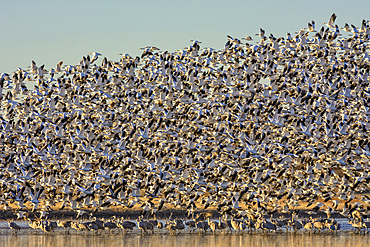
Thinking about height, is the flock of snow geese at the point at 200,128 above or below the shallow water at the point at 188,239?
above

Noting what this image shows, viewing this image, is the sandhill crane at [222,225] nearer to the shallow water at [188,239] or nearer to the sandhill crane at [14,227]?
the shallow water at [188,239]

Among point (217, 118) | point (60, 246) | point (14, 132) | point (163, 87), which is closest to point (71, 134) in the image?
point (14, 132)

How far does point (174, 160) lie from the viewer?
51.5 meters

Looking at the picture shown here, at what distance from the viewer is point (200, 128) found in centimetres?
5262

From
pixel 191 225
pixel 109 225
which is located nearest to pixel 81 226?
pixel 109 225

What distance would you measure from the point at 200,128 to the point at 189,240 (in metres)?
15.8

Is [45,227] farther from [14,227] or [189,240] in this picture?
[189,240]

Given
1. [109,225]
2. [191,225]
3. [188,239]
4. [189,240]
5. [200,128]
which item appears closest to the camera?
[189,240]

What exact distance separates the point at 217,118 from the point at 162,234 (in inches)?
639

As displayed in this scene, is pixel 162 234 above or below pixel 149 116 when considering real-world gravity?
below

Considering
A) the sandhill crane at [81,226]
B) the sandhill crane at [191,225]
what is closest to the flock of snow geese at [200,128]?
the sandhill crane at [191,225]

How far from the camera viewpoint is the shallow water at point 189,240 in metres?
35.6

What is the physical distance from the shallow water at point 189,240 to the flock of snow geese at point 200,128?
794 centimetres

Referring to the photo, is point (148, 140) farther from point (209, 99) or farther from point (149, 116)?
point (209, 99)
